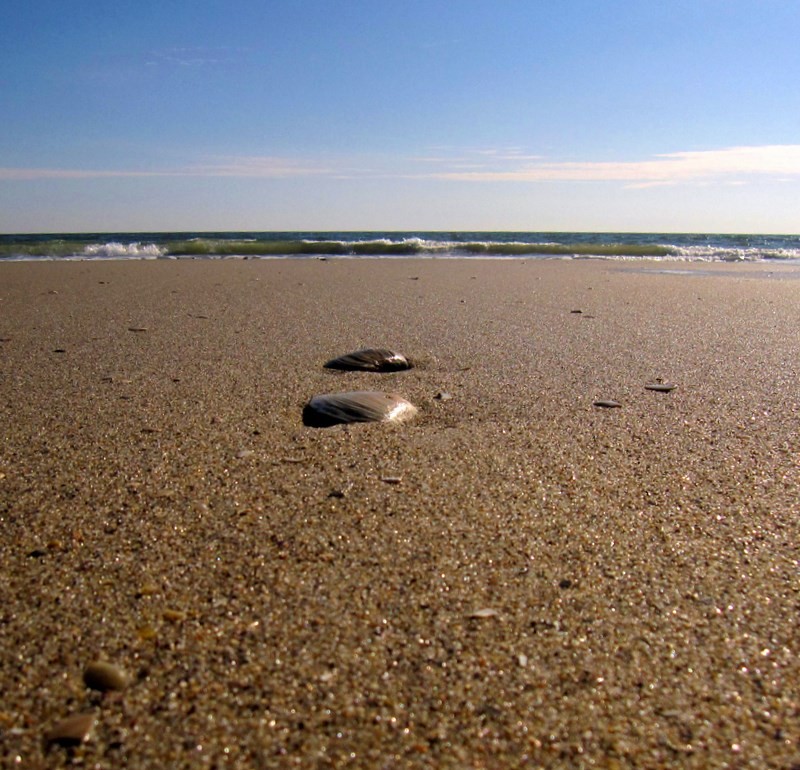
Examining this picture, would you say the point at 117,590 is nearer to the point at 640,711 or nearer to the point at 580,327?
the point at 640,711

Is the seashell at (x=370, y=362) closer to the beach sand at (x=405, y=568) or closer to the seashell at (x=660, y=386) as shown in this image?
the beach sand at (x=405, y=568)

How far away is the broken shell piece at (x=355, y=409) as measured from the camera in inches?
77.8

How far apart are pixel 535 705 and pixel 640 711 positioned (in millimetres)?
124

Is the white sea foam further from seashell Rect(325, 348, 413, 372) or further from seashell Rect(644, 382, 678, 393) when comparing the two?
seashell Rect(644, 382, 678, 393)

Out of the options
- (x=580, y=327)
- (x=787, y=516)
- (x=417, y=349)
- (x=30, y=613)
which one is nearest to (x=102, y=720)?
(x=30, y=613)

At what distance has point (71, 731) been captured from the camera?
84 cm

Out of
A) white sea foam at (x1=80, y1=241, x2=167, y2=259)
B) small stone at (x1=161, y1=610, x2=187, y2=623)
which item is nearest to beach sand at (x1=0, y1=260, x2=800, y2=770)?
small stone at (x1=161, y1=610, x2=187, y2=623)

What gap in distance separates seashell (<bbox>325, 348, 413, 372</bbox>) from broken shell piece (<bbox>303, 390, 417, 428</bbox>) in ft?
1.70

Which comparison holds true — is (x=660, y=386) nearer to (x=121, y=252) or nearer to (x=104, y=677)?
(x=104, y=677)

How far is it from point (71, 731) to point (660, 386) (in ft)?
6.68

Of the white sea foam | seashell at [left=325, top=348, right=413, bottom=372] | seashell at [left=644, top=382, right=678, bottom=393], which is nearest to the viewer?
seashell at [left=644, top=382, right=678, bottom=393]

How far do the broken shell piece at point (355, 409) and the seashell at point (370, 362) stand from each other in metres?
0.52

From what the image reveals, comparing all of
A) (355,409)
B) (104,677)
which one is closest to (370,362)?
(355,409)

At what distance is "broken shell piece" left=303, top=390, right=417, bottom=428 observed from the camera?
198 cm
